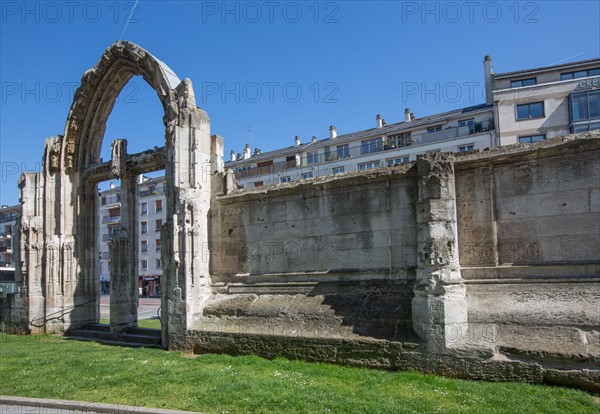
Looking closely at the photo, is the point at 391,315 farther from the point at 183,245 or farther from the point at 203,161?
the point at 203,161

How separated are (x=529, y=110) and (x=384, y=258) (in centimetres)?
3062

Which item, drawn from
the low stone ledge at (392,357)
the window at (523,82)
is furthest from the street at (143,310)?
the window at (523,82)

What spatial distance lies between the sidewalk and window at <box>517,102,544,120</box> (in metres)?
34.8

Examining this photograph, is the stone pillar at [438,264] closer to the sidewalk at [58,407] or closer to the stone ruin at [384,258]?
the stone ruin at [384,258]

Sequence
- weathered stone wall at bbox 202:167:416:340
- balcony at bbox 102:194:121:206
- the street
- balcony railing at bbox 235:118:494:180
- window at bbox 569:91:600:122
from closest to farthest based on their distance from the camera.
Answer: weathered stone wall at bbox 202:167:416:340 < the street < window at bbox 569:91:600:122 < balcony railing at bbox 235:118:494:180 < balcony at bbox 102:194:121:206

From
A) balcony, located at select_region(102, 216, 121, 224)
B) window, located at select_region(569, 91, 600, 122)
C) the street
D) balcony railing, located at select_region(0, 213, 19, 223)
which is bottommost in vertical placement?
the street

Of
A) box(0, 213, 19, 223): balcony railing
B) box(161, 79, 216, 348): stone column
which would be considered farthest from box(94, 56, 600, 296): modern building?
box(0, 213, 19, 223): balcony railing

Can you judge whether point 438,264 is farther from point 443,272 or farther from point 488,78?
point 488,78

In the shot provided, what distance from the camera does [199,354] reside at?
34.4 ft

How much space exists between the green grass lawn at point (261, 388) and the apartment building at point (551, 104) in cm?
3094

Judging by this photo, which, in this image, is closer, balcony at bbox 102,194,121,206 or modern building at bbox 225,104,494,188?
modern building at bbox 225,104,494,188

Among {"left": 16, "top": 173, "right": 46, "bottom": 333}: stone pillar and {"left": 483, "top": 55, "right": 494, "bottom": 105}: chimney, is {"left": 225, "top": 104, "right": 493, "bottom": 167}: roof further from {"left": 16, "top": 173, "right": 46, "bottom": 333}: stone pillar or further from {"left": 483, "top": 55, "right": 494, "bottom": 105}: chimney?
{"left": 16, "top": 173, "right": 46, "bottom": 333}: stone pillar

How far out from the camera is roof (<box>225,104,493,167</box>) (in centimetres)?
3747

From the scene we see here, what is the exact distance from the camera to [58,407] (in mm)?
6918
